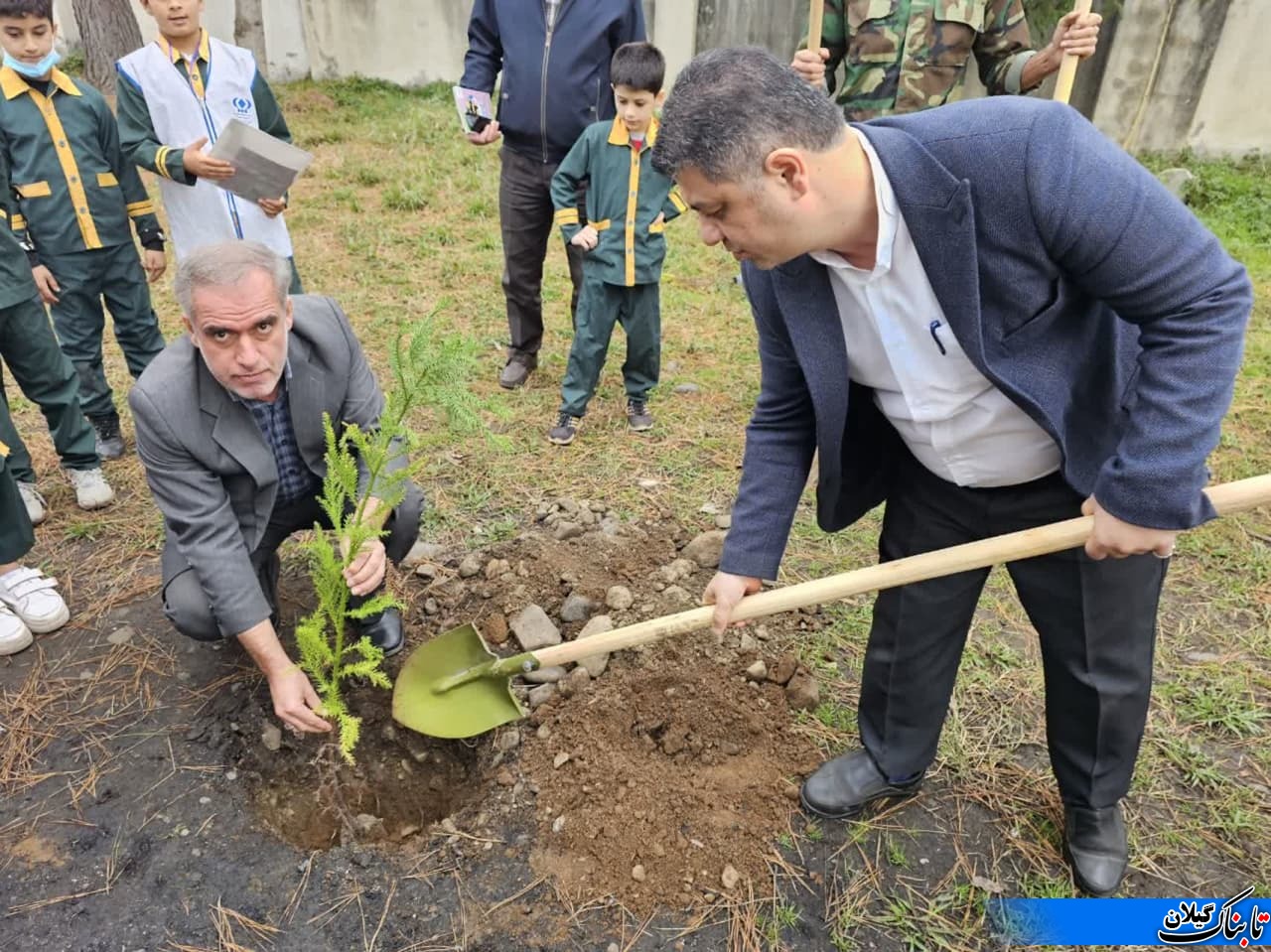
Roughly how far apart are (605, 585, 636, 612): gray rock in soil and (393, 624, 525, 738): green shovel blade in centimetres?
54

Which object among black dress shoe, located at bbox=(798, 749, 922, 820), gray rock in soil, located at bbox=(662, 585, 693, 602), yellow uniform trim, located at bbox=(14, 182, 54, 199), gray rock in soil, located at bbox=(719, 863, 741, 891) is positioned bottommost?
gray rock in soil, located at bbox=(719, 863, 741, 891)

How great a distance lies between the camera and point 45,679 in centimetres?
281

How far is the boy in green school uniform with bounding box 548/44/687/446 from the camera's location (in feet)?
12.6

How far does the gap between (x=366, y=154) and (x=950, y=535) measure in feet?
27.8

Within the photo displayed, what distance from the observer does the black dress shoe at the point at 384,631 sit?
2.90 m

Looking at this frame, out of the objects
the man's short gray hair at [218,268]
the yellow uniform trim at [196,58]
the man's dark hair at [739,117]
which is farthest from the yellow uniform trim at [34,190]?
the man's dark hair at [739,117]

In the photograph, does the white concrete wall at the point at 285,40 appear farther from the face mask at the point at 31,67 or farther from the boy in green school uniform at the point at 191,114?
the face mask at the point at 31,67

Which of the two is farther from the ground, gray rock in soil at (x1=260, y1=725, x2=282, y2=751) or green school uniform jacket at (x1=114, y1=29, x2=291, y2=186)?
green school uniform jacket at (x1=114, y1=29, x2=291, y2=186)

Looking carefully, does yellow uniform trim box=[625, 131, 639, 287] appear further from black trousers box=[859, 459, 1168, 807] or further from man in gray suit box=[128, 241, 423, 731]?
black trousers box=[859, 459, 1168, 807]

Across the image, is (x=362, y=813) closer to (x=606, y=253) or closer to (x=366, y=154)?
(x=606, y=253)

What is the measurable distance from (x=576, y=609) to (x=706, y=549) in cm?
62

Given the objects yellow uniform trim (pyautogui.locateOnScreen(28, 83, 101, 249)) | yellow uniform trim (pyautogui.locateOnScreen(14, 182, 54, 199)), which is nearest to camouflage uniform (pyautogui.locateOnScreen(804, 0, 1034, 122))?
yellow uniform trim (pyautogui.locateOnScreen(28, 83, 101, 249))

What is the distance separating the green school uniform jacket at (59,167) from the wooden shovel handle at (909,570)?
2.90 metres

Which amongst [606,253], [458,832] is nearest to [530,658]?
[458,832]
